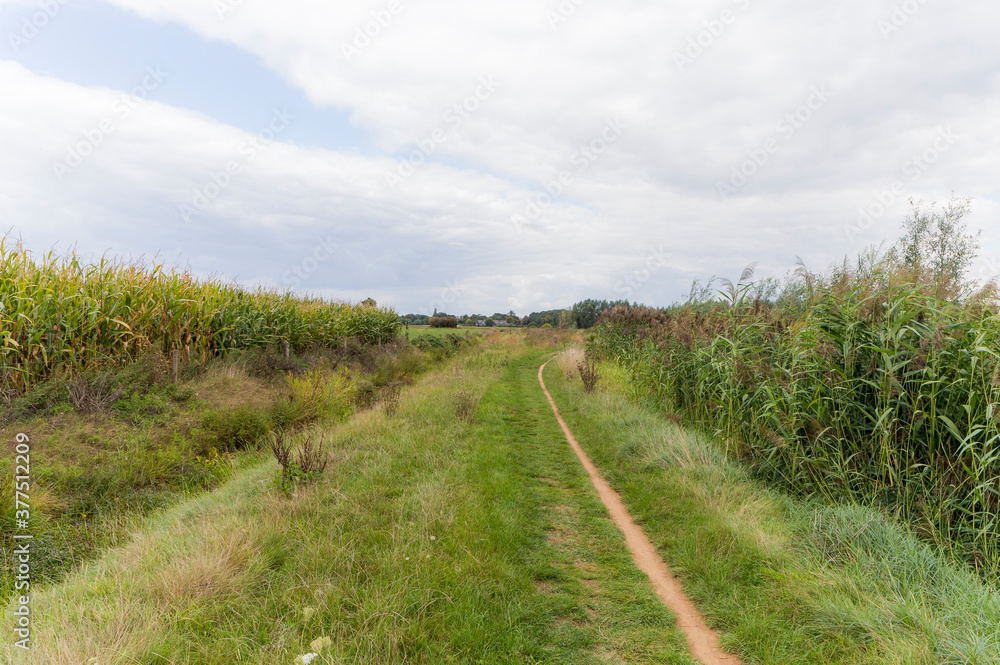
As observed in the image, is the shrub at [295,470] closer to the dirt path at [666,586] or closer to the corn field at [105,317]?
the dirt path at [666,586]

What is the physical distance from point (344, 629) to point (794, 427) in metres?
5.67

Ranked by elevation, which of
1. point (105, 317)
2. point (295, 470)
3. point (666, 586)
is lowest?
point (666, 586)

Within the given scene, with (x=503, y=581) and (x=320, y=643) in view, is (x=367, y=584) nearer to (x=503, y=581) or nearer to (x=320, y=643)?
(x=320, y=643)

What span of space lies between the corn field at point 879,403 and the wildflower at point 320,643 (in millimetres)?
5525

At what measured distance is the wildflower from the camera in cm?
298

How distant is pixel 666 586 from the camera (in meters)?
4.44

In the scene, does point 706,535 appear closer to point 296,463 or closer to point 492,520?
point 492,520

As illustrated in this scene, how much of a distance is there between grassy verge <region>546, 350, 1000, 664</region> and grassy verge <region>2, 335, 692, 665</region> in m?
0.63

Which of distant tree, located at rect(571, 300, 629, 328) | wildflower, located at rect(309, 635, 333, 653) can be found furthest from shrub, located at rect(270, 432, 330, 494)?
distant tree, located at rect(571, 300, 629, 328)

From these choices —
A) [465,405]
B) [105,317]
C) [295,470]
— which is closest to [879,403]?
[295,470]

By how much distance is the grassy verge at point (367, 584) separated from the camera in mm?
3053

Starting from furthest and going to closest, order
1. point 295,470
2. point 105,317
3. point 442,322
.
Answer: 1. point 442,322
2. point 105,317
3. point 295,470

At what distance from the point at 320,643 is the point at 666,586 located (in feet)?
10.4

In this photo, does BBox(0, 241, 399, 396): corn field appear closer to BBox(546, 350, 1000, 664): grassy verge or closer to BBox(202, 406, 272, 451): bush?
BBox(202, 406, 272, 451): bush
